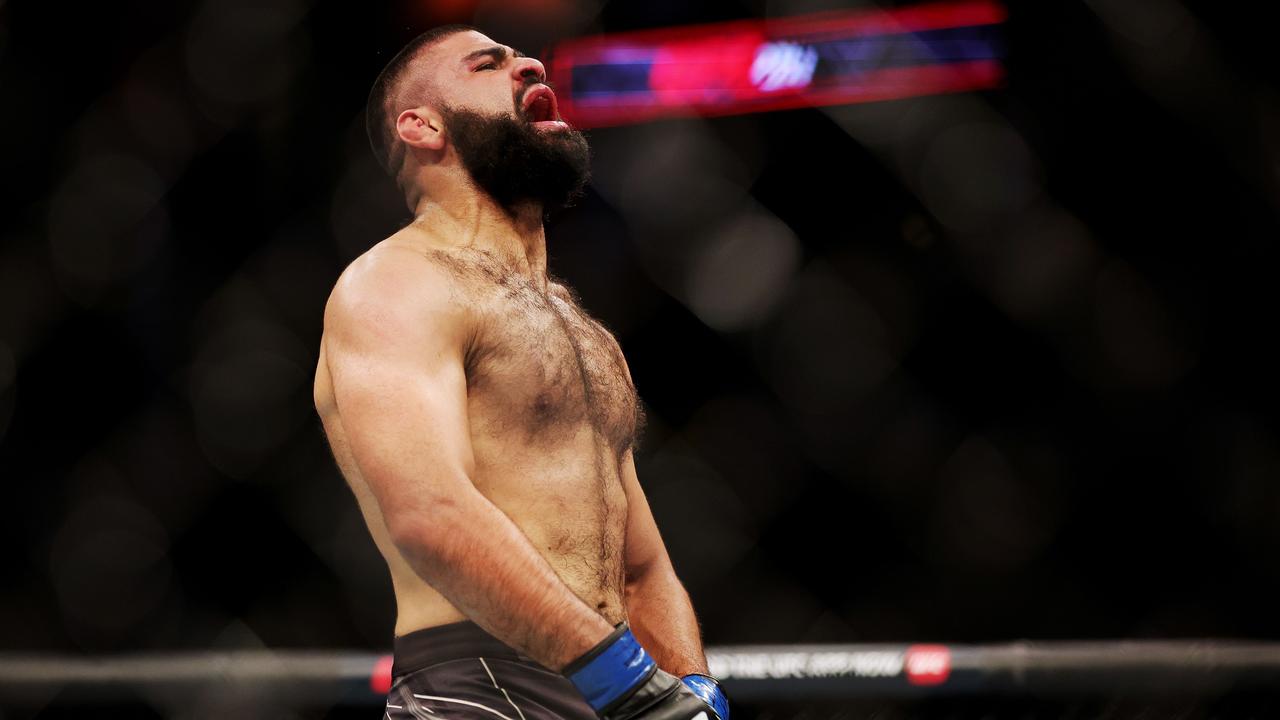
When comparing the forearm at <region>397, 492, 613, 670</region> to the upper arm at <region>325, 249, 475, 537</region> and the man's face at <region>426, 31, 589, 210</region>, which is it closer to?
the upper arm at <region>325, 249, 475, 537</region>

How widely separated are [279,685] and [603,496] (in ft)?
2.23

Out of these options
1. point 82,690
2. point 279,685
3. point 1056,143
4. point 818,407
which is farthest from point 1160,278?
point 82,690

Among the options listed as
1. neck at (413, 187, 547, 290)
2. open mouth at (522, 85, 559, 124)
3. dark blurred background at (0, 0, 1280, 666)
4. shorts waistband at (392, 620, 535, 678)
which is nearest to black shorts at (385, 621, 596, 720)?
shorts waistband at (392, 620, 535, 678)

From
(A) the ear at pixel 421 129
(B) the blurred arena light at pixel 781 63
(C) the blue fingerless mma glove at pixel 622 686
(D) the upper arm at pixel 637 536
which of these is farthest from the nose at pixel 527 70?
(B) the blurred arena light at pixel 781 63

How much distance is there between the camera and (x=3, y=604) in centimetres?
215

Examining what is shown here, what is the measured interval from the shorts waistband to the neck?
0.40 meters

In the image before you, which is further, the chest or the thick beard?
the thick beard

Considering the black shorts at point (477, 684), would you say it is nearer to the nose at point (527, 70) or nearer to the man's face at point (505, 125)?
the man's face at point (505, 125)

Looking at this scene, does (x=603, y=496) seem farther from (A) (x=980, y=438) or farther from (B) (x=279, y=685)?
(A) (x=980, y=438)

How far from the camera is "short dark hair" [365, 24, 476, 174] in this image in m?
1.44

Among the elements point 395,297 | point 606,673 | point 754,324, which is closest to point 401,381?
point 395,297

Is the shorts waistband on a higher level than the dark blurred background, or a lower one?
higher

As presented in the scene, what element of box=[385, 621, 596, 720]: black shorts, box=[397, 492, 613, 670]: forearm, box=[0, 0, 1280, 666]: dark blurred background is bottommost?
box=[0, 0, 1280, 666]: dark blurred background

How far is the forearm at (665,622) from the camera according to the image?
51.6 inches
